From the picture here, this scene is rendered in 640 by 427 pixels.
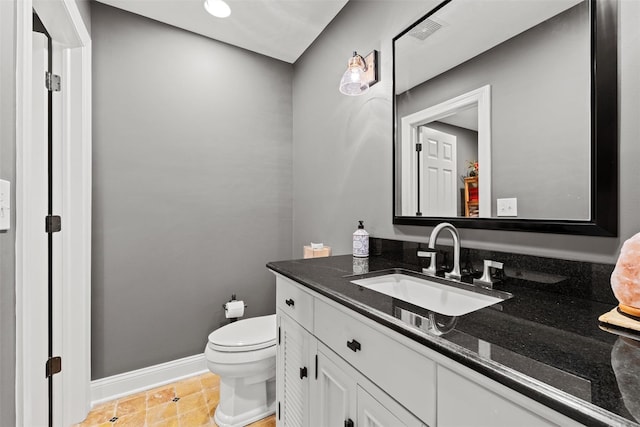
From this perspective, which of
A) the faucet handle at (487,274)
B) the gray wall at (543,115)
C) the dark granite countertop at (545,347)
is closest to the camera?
the dark granite countertop at (545,347)

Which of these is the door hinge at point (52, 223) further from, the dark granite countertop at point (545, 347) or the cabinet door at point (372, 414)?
the cabinet door at point (372, 414)

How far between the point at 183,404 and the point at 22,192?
1.54 meters

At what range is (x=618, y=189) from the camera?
0.79 meters

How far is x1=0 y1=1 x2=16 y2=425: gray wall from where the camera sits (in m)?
0.78

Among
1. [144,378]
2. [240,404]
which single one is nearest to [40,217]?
[144,378]

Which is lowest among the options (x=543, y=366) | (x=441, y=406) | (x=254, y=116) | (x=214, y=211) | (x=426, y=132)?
(x=441, y=406)

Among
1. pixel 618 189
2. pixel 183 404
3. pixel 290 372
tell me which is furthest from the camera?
pixel 183 404

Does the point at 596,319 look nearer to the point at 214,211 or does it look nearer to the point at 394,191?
the point at 394,191

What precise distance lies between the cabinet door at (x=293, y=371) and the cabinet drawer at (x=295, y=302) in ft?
0.11

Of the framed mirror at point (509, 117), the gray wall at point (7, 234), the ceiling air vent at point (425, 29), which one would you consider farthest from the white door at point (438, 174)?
the gray wall at point (7, 234)

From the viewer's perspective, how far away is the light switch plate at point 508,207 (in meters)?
1.01

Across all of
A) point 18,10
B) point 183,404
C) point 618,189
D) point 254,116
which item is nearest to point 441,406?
point 618,189

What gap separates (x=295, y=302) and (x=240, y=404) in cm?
88

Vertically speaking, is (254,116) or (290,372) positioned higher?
(254,116)
